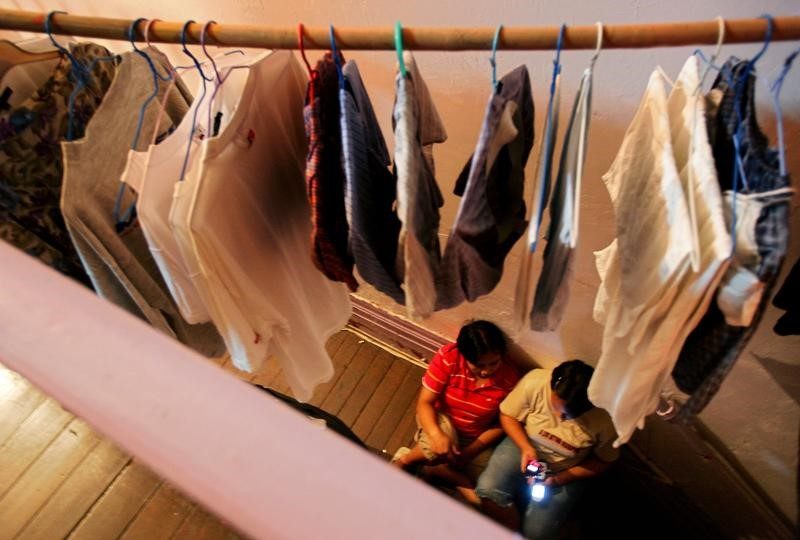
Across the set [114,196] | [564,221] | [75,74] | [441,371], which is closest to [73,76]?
[75,74]

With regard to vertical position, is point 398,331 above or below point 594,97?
below

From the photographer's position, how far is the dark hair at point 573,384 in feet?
5.19

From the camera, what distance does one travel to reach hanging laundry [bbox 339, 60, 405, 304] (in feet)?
2.24

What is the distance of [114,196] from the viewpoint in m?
0.92

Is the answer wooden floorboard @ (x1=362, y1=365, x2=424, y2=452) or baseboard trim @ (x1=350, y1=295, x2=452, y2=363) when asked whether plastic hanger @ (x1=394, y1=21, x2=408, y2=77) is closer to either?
baseboard trim @ (x1=350, y1=295, x2=452, y2=363)

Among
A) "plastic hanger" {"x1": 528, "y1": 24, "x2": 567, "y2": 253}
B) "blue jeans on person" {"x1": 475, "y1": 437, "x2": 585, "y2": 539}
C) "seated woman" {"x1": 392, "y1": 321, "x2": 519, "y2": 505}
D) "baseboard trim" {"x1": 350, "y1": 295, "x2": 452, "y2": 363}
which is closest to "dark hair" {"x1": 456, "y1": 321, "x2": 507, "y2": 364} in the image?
"seated woman" {"x1": 392, "y1": 321, "x2": 519, "y2": 505}

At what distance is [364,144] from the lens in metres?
0.71

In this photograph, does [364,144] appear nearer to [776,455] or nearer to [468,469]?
[776,455]

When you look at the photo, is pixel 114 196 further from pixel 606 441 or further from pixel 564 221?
pixel 606 441

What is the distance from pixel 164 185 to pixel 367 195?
0.35m

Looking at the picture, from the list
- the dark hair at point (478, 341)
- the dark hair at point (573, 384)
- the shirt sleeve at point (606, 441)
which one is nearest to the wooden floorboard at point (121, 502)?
the dark hair at point (478, 341)

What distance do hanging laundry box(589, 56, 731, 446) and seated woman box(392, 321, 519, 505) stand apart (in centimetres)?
109

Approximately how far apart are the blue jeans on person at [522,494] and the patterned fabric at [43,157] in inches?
63.5

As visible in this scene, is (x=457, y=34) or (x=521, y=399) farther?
(x=521, y=399)
